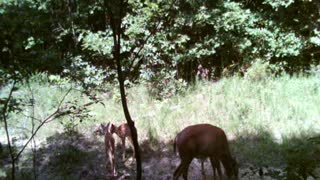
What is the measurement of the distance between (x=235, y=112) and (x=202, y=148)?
10.4 feet

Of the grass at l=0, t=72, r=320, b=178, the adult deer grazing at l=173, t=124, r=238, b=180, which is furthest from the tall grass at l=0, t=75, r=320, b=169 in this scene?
the adult deer grazing at l=173, t=124, r=238, b=180

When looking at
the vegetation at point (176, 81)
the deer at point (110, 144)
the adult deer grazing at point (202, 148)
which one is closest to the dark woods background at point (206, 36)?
the vegetation at point (176, 81)

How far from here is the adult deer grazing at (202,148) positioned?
5855 millimetres

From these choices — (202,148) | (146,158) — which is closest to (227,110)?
(146,158)

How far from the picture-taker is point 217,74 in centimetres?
1209

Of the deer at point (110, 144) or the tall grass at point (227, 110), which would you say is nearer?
the deer at point (110, 144)

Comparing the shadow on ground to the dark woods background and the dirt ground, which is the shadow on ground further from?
the dark woods background

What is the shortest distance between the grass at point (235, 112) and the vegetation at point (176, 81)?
0.02 meters

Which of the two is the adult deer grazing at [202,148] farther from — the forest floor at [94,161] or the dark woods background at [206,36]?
the dark woods background at [206,36]

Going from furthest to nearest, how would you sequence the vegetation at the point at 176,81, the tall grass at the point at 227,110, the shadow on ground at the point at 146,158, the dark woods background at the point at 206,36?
the dark woods background at the point at 206,36, the tall grass at the point at 227,110, the vegetation at the point at 176,81, the shadow on ground at the point at 146,158

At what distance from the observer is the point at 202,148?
5867 mm

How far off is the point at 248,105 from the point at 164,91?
2.29 metres

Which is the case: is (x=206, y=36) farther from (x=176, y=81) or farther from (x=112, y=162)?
(x=112, y=162)

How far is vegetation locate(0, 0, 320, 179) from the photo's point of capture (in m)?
7.84
